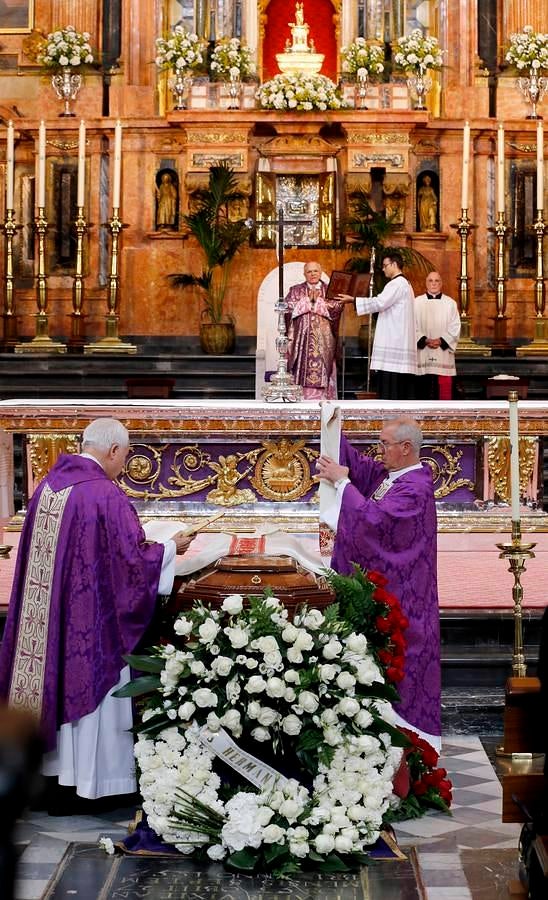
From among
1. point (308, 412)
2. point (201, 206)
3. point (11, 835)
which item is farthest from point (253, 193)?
point (11, 835)

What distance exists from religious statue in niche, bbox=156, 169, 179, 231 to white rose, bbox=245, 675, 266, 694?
11433mm

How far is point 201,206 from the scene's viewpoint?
14.7 meters

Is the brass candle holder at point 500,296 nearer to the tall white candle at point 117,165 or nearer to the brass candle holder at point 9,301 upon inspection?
the tall white candle at point 117,165

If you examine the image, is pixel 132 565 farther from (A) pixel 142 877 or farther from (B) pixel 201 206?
(B) pixel 201 206

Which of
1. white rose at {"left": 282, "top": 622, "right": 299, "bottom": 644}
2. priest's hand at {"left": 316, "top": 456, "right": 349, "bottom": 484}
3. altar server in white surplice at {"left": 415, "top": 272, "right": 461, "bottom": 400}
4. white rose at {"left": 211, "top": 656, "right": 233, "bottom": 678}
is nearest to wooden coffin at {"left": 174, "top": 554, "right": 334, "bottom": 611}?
white rose at {"left": 282, "top": 622, "right": 299, "bottom": 644}

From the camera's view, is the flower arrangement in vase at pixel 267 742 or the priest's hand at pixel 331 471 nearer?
the flower arrangement in vase at pixel 267 742

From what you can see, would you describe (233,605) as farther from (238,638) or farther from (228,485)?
(228,485)

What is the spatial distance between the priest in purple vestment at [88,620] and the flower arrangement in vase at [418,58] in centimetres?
1058

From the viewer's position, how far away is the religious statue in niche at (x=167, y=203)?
Answer: 1526 centimetres

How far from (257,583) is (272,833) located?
2.86ft

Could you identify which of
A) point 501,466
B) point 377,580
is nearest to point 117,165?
point 501,466

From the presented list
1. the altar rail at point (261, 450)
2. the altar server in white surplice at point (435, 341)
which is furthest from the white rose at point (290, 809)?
the altar server in white surplice at point (435, 341)

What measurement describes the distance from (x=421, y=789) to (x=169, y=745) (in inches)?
45.2

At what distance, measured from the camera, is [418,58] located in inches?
577
